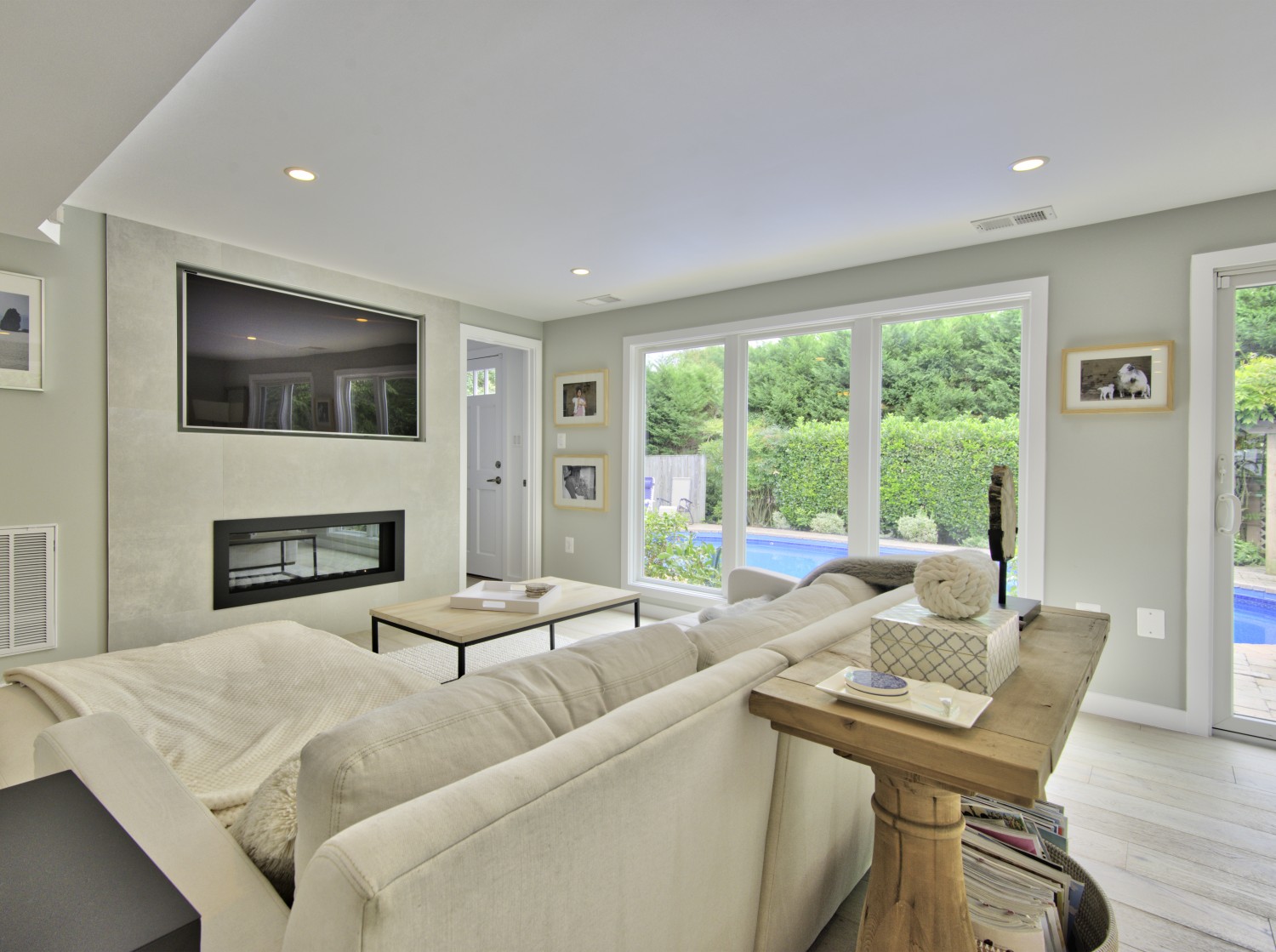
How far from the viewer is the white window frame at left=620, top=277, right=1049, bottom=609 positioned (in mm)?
3100

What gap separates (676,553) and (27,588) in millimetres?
3570

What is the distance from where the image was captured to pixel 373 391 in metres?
4.14

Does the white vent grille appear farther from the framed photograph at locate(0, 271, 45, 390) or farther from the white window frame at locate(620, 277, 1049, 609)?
the white window frame at locate(620, 277, 1049, 609)

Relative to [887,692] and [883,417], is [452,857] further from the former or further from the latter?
[883,417]

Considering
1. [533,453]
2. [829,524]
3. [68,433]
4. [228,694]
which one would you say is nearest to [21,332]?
[68,433]

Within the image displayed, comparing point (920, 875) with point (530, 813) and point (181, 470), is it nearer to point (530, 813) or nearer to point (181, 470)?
point (530, 813)

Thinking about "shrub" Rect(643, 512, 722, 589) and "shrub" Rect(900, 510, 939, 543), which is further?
"shrub" Rect(643, 512, 722, 589)

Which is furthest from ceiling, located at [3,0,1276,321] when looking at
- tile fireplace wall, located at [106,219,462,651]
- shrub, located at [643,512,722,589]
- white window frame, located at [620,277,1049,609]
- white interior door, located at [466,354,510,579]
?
white interior door, located at [466,354,510,579]

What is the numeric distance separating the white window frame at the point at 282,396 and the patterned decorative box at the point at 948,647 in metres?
3.65

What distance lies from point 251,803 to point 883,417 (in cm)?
349

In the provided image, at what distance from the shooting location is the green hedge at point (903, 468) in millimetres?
3332

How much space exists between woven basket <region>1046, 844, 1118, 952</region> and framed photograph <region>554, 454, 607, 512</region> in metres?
3.83

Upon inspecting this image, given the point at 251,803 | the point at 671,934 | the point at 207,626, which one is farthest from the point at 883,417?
the point at 207,626

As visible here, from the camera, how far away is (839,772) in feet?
4.90
